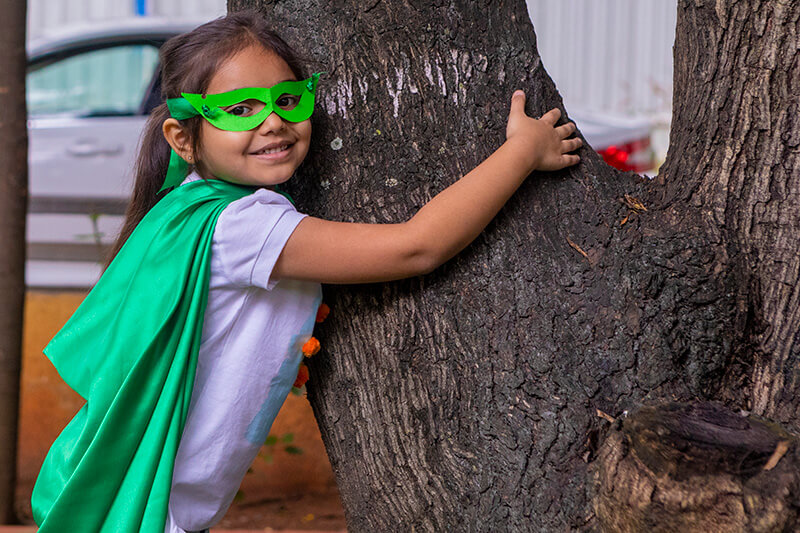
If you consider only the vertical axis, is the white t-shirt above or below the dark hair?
below

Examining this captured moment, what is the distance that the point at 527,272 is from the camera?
5.24ft

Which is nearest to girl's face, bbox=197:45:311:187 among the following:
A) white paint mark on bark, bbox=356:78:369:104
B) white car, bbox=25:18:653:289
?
white paint mark on bark, bbox=356:78:369:104

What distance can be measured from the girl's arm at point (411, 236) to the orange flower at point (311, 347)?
0.60 ft

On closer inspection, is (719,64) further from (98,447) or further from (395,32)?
(98,447)

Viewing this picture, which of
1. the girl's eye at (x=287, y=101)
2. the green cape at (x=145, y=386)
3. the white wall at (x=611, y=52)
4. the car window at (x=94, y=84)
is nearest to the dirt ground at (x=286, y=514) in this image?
the green cape at (x=145, y=386)

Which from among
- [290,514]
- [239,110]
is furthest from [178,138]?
[290,514]

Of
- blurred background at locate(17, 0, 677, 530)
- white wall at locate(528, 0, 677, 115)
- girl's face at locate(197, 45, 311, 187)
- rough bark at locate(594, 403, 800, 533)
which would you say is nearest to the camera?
rough bark at locate(594, 403, 800, 533)

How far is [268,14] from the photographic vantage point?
177cm

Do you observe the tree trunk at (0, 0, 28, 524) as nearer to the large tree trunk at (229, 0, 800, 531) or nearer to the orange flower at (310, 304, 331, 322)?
the large tree trunk at (229, 0, 800, 531)

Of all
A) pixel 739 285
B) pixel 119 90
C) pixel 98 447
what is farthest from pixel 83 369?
pixel 119 90

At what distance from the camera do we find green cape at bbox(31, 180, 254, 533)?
156 cm

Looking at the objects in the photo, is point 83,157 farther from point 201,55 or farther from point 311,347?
point 311,347

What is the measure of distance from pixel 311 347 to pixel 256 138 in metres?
0.43

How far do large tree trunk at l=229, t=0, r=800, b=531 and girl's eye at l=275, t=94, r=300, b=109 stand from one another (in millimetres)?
77
